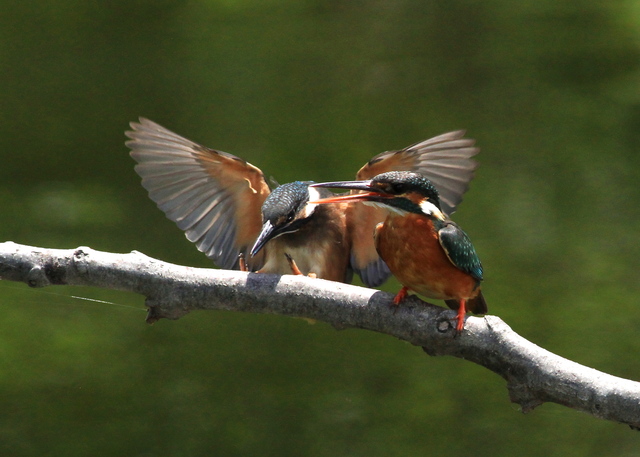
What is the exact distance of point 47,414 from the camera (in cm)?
277

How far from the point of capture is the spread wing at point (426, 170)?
5.15 ft

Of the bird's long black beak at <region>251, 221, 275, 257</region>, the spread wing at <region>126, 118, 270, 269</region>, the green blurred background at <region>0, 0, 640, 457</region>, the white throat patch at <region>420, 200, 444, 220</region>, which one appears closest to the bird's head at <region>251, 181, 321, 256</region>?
the bird's long black beak at <region>251, 221, 275, 257</region>

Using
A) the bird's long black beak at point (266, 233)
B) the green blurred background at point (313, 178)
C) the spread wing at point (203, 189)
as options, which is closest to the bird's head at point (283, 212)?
the bird's long black beak at point (266, 233)

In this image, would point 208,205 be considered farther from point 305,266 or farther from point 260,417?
point 260,417

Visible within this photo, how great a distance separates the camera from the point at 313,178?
9.30 ft

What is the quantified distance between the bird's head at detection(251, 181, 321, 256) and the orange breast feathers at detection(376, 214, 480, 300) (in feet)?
0.65

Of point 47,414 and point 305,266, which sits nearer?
point 305,266

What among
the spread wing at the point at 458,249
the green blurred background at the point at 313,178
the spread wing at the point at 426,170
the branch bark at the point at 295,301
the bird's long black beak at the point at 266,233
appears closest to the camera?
the branch bark at the point at 295,301

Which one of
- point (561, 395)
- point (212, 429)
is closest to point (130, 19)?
point (212, 429)

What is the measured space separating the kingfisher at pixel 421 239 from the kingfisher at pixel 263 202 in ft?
0.84

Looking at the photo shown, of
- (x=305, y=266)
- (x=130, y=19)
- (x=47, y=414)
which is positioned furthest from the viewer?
(x=130, y=19)

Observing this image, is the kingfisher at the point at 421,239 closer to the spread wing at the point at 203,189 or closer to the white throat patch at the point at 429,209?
the white throat patch at the point at 429,209

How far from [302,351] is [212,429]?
44 centimetres

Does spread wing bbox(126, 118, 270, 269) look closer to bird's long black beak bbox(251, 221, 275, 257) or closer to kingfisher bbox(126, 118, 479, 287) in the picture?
kingfisher bbox(126, 118, 479, 287)
